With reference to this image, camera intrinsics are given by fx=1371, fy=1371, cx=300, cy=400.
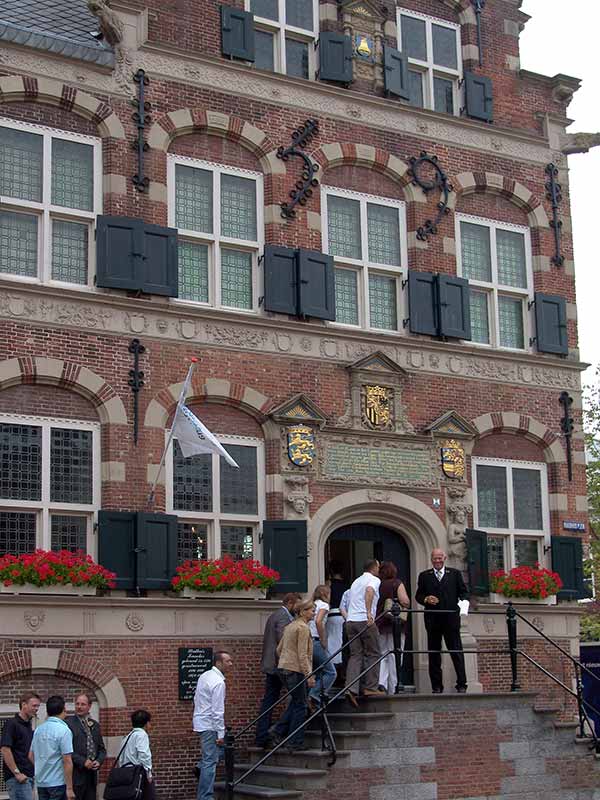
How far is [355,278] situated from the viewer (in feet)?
68.8

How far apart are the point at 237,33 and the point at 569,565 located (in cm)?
977

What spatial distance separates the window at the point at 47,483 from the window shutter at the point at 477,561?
5.96m

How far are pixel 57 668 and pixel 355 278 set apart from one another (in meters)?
7.63

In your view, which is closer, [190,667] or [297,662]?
[297,662]

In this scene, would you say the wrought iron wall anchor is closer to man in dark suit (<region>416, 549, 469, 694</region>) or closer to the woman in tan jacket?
the woman in tan jacket

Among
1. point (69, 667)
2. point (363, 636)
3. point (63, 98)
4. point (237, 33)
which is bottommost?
point (69, 667)

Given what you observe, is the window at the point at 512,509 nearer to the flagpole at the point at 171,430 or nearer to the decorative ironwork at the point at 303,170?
the decorative ironwork at the point at 303,170

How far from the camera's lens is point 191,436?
689 inches

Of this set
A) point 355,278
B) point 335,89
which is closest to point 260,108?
point 335,89

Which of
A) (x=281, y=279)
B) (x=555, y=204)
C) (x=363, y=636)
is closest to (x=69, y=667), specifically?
(x=363, y=636)

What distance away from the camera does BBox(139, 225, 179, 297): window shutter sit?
18.6 metres

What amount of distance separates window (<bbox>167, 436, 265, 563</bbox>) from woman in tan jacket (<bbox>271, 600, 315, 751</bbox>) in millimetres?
2410

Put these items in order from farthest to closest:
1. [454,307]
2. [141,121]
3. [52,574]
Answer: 1. [454,307]
2. [141,121]
3. [52,574]

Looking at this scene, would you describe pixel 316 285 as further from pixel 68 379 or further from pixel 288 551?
pixel 68 379
